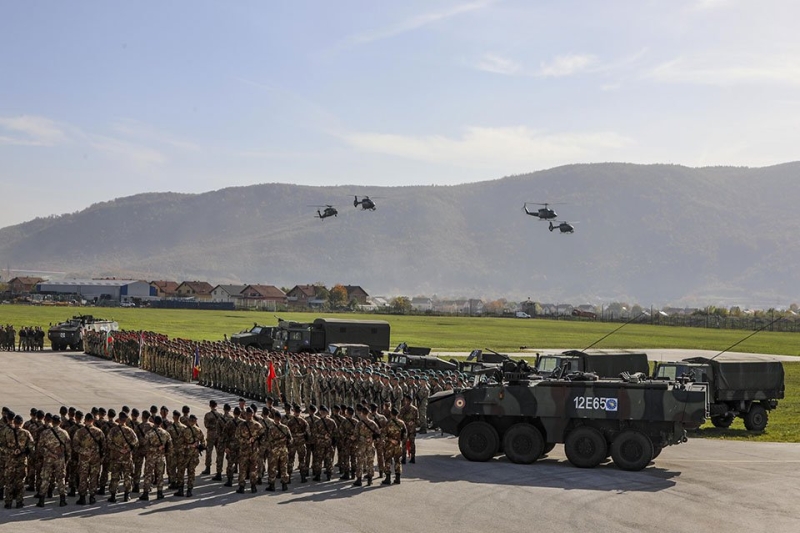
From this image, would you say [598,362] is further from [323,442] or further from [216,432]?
[216,432]

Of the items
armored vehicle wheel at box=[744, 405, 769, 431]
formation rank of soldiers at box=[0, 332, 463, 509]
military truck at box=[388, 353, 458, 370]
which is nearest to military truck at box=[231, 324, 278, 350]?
military truck at box=[388, 353, 458, 370]

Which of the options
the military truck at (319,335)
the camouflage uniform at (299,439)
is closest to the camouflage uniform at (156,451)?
the camouflage uniform at (299,439)

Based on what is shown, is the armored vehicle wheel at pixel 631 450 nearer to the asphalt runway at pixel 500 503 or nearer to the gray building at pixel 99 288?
the asphalt runway at pixel 500 503

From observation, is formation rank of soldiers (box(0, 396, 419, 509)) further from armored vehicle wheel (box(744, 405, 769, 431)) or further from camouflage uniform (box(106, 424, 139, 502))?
armored vehicle wheel (box(744, 405, 769, 431))

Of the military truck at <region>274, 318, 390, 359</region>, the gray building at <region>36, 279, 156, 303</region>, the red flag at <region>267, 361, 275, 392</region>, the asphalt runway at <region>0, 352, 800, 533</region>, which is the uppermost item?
the gray building at <region>36, 279, 156, 303</region>

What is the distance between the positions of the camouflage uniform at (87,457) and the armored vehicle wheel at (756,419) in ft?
63.2

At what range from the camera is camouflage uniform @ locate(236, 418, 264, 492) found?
56.6ft

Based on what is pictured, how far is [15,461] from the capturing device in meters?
15.8

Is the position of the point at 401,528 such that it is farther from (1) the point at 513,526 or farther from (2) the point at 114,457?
(2) the point at 114,457

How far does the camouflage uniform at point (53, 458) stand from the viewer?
15.9 metres

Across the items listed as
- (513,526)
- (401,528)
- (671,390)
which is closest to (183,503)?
(401,528)

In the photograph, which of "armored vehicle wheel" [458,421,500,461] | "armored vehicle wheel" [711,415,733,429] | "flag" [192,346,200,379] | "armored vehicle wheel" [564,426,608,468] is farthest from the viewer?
"flag" [192,346,200,379]

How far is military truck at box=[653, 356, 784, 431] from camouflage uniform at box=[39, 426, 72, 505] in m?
17.6

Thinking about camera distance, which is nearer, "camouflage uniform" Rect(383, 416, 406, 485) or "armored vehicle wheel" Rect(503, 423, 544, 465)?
"camouflage uniform" Rect(383, 416, 406, 485)
